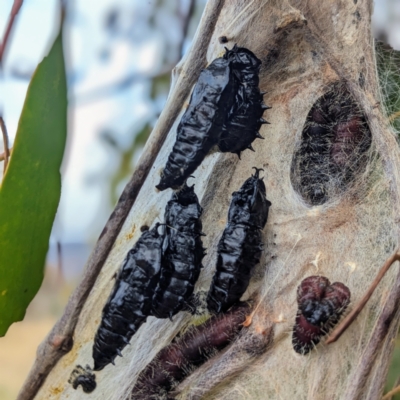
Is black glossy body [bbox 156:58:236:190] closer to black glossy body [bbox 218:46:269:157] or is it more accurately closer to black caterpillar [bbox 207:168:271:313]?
black glossy body [bbox 218:46:269:157]

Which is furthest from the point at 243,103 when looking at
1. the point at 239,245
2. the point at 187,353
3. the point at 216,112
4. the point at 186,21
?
the point at 186,21

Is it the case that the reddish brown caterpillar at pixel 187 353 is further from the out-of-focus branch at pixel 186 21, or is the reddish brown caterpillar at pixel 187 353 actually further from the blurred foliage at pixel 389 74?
the out-of-focus branch at pixel 186 21

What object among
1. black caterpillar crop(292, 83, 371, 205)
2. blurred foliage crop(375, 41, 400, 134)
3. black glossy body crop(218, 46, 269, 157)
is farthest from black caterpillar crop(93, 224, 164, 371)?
blurred foliage crop(375, 41, 400, 134)

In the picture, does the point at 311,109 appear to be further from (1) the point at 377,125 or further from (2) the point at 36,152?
(2) the point at 36,152

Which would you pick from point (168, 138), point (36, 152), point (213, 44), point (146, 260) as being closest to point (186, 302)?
point (146, 260)

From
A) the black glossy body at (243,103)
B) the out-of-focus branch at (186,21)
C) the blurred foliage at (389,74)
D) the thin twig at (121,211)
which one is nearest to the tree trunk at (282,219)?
the thin twig at (121,211)
